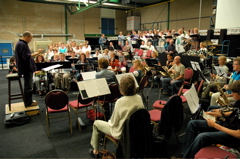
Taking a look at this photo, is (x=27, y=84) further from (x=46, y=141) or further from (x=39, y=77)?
(x=39, y=77)

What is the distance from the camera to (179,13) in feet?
50.8

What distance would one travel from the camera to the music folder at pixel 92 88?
3.25m

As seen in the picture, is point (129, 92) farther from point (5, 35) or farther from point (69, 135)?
point (5, 35)

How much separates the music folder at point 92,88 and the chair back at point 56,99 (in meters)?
0.40

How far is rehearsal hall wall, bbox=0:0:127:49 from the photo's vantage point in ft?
48.6

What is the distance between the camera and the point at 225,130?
212 centimetres

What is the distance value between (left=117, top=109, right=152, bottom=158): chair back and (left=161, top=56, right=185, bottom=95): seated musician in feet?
11.3

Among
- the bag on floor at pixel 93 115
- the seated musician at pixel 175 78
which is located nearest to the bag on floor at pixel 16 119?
the bag on floor at pixel 93 115

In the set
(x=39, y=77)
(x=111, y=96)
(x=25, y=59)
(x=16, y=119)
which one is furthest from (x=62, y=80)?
(x=111, y=96)

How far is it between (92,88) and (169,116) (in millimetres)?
1408

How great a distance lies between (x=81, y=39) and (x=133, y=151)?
17112 mm

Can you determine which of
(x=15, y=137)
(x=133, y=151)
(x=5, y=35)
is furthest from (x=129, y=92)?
(x=5, y=35)

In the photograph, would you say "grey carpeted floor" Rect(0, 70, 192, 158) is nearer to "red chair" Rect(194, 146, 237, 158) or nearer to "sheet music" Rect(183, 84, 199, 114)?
"sheet music" Rect(183, 84, 199, 114)

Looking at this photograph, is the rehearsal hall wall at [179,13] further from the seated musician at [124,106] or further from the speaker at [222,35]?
the seated musician at [124,106]
